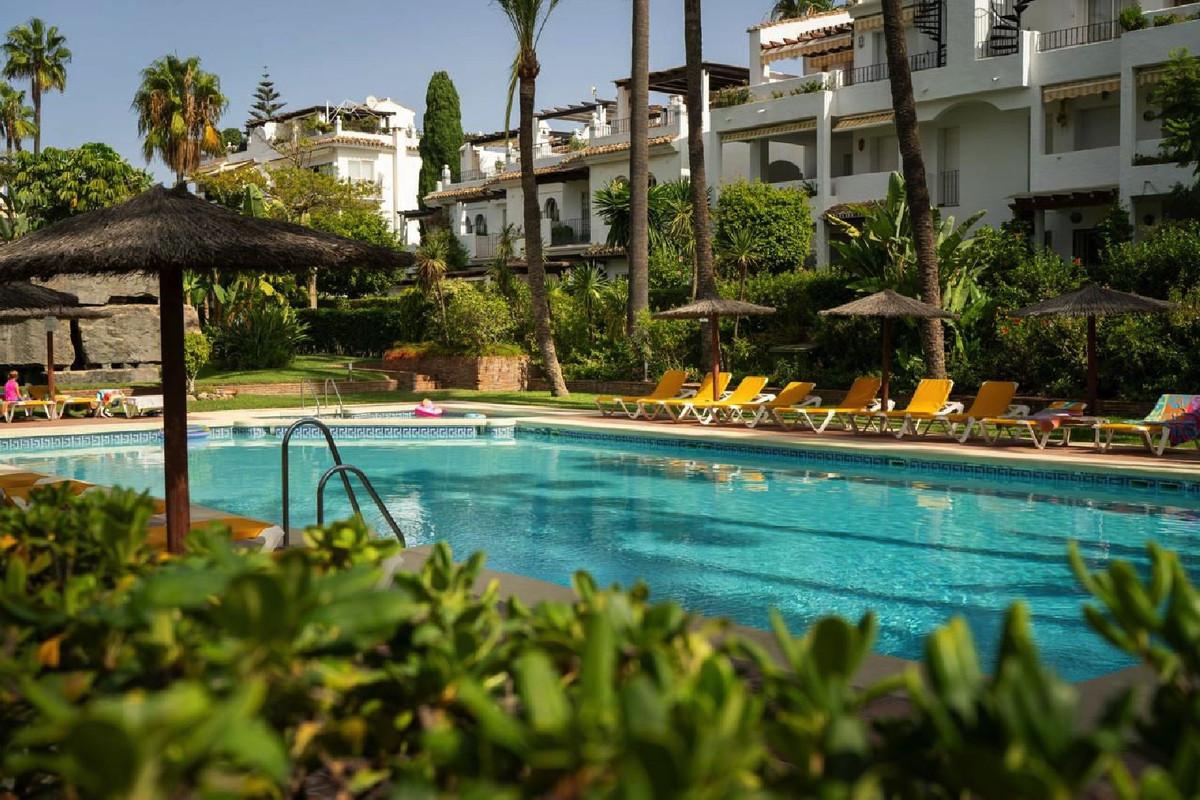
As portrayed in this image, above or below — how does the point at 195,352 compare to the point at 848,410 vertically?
above

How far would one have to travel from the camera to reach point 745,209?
1204 inches

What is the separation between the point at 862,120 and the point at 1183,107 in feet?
34.0

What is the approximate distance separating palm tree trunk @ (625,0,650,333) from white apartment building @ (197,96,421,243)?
33663 mm

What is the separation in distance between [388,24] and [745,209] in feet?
38.1

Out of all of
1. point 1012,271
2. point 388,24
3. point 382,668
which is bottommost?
point 382,668

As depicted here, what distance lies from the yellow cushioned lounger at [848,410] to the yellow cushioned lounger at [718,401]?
0.76 meters

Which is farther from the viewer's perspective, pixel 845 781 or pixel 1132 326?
pixel 1132 326

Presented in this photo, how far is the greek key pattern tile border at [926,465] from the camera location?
1300 centimetres

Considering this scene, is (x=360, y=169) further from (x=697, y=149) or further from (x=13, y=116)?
(x=697, y=149)

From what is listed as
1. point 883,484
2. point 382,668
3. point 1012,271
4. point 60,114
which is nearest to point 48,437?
point 883,484

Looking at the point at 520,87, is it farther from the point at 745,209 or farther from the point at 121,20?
the point at 121,20

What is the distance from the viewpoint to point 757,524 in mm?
11766

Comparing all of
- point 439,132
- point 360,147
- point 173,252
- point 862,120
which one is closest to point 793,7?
point 439,132

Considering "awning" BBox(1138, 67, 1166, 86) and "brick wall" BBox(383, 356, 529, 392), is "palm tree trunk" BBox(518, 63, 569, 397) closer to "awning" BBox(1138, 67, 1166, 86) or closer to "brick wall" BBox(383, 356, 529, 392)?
"brick wall" BBox(383, 356, 529, 392)
